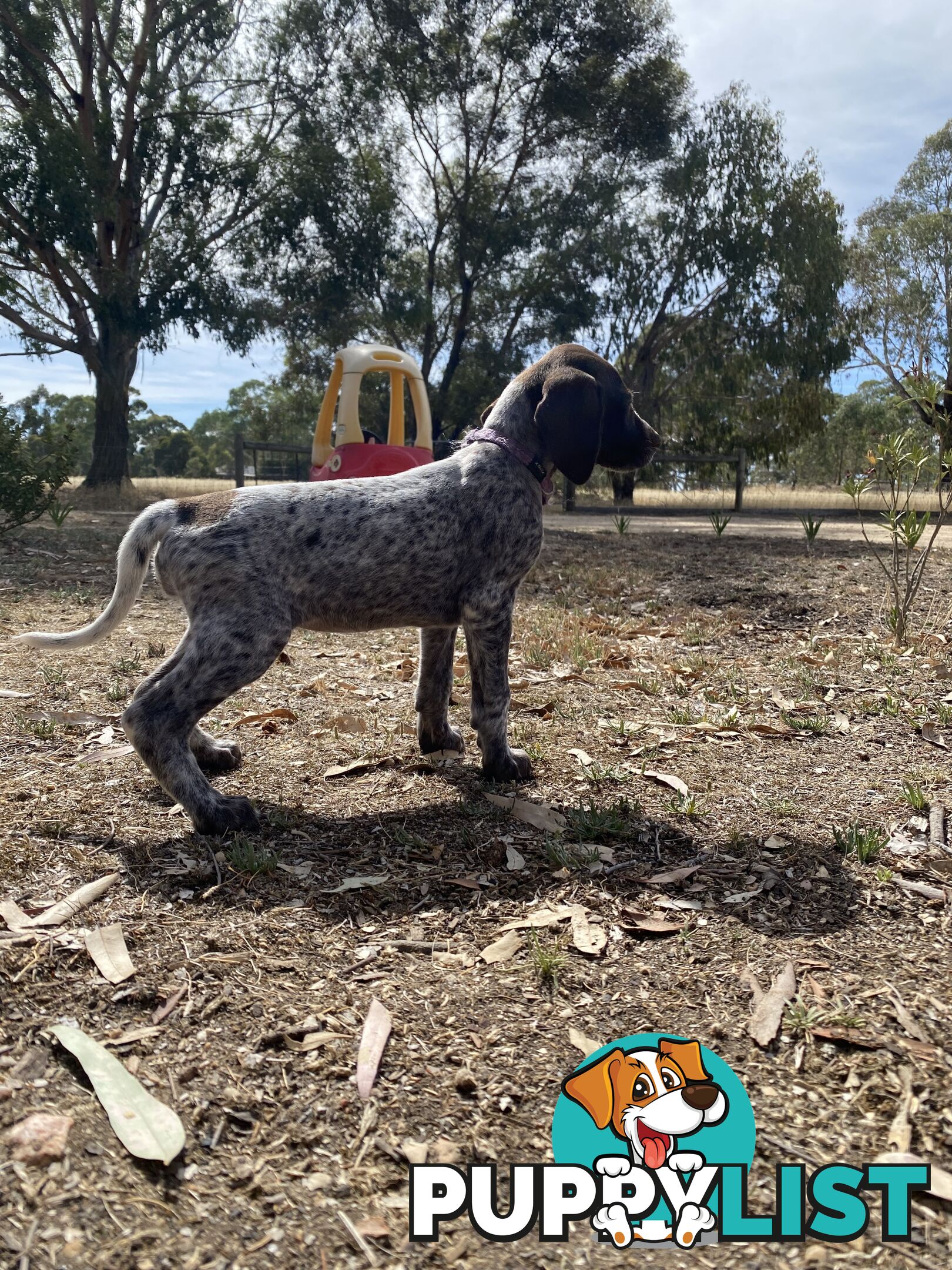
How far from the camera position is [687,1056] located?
2109mm

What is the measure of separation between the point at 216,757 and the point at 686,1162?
2.64 metres

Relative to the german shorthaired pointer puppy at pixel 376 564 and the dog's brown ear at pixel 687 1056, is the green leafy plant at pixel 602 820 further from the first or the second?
the dog's brown ear at pixel 687 1056

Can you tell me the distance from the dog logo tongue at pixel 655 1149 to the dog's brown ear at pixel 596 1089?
3.5 inches

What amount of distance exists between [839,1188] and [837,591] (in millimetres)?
6500

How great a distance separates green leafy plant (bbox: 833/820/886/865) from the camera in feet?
10.2

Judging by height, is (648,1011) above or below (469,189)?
below

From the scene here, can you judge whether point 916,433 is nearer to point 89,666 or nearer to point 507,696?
point 507,696

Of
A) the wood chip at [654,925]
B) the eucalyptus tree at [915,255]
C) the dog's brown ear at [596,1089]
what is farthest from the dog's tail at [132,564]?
the eucalyptus tree at [915,255]

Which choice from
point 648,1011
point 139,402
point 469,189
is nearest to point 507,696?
point 648,1011

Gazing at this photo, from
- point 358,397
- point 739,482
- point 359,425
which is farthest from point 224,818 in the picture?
point 739,482

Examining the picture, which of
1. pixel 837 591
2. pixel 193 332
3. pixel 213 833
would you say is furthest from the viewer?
pixel 193 332

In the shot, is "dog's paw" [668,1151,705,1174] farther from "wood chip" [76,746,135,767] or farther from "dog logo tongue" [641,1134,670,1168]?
"wood chip" [76,746,135,767]

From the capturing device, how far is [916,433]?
5879 mm

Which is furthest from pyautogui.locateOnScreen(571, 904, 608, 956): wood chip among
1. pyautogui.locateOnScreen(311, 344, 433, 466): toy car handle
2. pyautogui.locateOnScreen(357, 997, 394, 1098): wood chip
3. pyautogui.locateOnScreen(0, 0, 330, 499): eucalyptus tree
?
pyautogui.locateOnScreen(0, 0, 330, 499): eucalyptus tree
